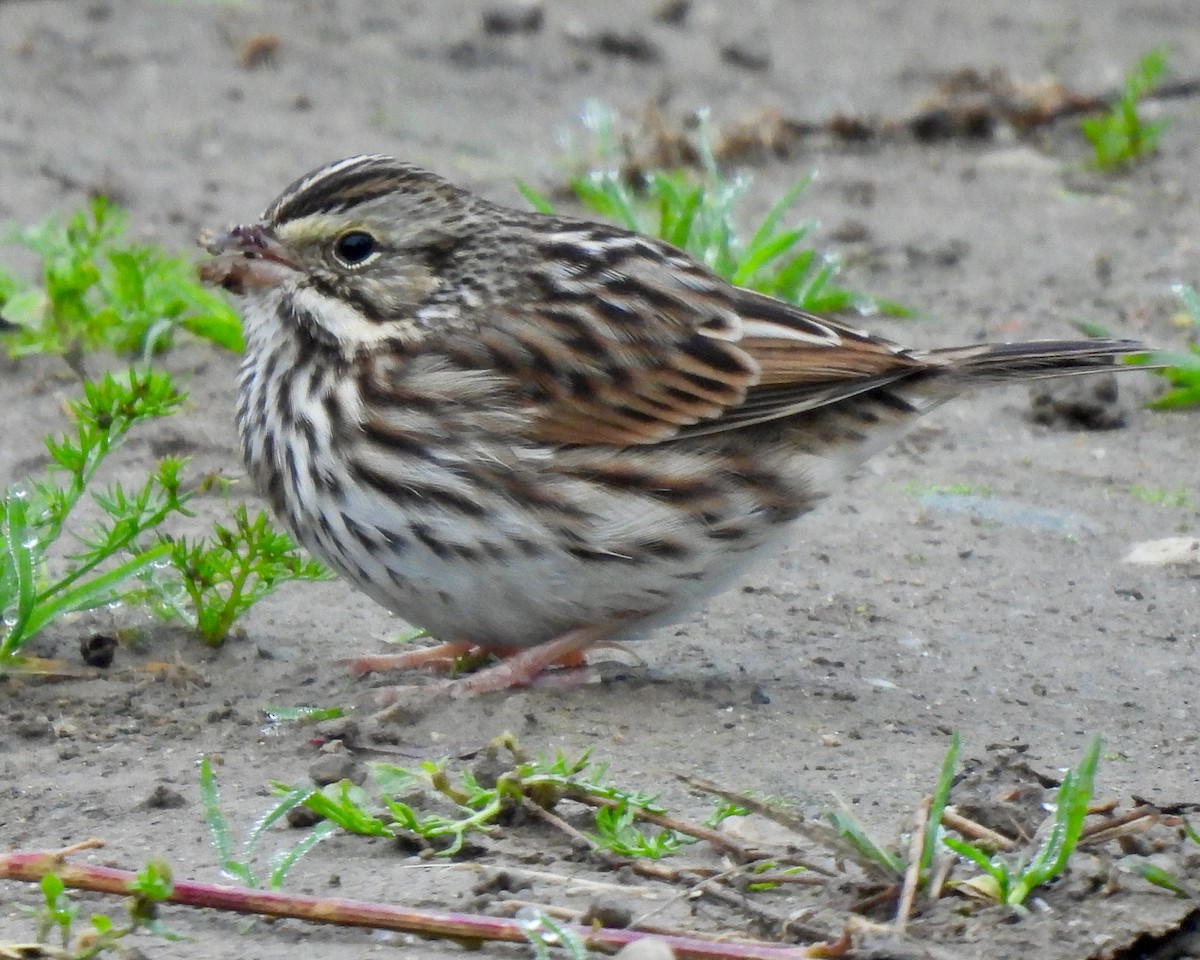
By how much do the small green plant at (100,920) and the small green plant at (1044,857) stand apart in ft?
4.62

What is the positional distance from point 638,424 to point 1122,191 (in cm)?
477

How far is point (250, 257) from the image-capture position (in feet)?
18.6

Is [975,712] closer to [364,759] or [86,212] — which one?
[364,759]

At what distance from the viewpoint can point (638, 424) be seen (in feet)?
18.1

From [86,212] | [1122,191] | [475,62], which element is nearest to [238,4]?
[475,62]

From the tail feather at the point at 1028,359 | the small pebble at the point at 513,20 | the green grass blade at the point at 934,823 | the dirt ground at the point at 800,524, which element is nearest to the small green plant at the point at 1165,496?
the dirt ground at the point at 800,524

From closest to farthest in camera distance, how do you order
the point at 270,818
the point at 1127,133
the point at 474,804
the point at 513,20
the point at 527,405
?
the point at 270,818 < the point at 474,804 < the point at 527,405 < the point at 1127,133 < the point at 513,20

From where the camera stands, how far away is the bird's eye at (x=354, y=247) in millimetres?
5684

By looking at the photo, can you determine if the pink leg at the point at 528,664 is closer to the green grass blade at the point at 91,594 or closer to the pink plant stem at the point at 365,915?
the green grass blade at the point at 91,594

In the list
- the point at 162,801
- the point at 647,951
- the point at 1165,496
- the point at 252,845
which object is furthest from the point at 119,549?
the point at 1165,496

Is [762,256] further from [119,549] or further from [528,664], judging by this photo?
[119,549]

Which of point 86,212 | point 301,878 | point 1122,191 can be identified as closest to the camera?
point 301,878

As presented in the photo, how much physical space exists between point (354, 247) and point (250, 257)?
10.5 inches

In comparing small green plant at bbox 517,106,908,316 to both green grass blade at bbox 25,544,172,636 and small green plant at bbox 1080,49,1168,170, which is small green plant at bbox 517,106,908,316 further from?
green grass blade at bbox 25,544,172,636
